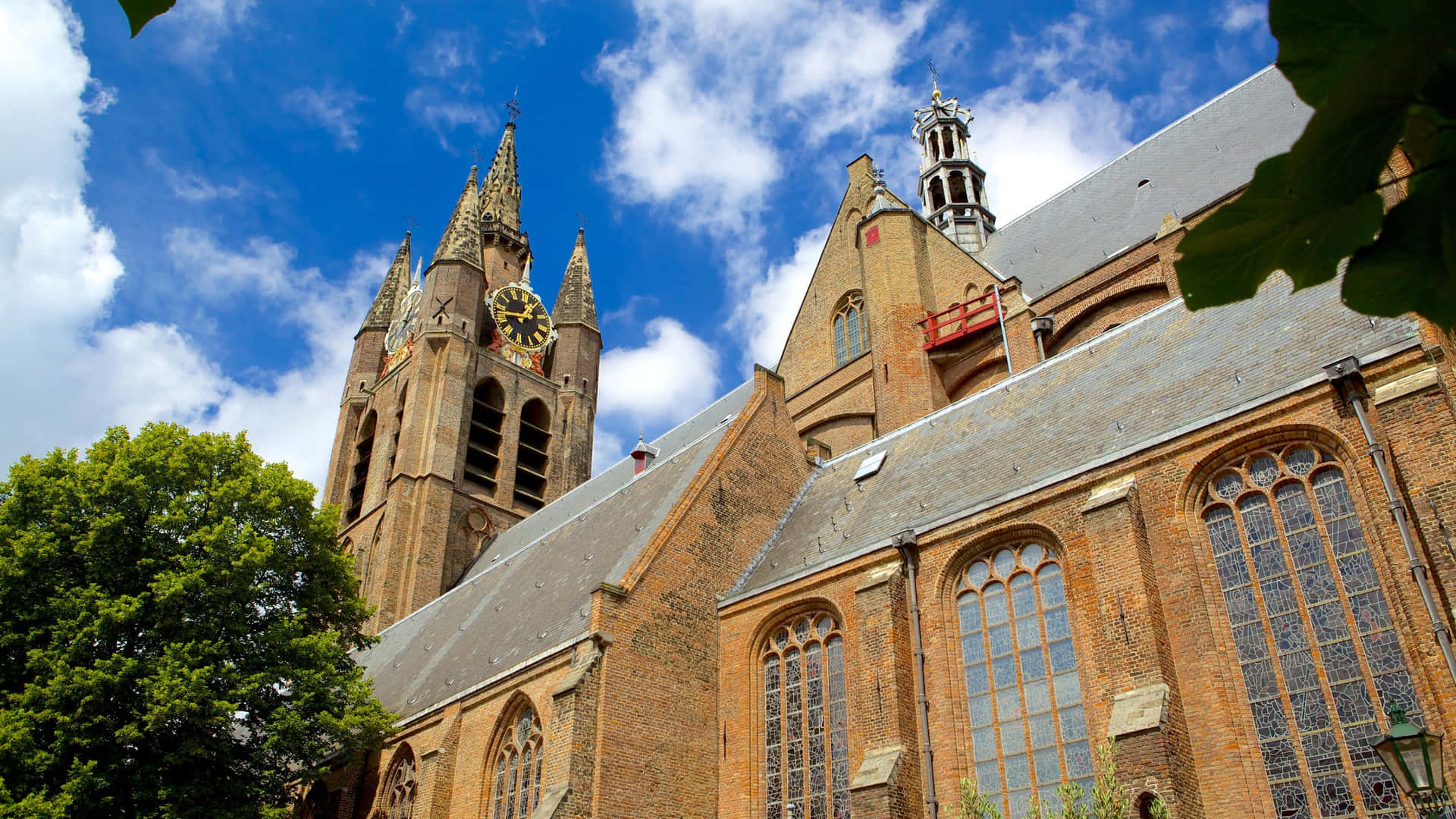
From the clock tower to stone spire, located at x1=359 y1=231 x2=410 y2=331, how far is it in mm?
95

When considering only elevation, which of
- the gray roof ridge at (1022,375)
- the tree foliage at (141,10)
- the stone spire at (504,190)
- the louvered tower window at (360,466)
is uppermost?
the stone spire at (504,190)

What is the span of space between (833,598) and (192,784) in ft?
35.9

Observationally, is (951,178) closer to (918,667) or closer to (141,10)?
(918,667)

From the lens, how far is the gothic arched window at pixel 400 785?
21.7 meters

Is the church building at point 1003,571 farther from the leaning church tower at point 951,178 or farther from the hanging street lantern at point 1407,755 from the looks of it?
the leaning church tower at point 951,178

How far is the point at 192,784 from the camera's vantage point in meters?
18.0

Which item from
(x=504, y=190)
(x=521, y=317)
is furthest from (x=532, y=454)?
(x=504, y=190)

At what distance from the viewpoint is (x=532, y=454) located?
4412 centimetres

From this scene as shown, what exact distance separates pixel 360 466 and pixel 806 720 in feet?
106

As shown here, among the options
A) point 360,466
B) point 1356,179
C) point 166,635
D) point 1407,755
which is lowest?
point 1356,179

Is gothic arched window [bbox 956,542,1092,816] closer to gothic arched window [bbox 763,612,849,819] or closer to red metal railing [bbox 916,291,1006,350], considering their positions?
gothic arched window [bbox 763,612,849,819]

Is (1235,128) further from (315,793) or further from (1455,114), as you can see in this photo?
(1455,114)

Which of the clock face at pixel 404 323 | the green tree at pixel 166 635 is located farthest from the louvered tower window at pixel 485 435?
the green tree at pixel 166 635

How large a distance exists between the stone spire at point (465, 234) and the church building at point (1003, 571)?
55.2 feet
